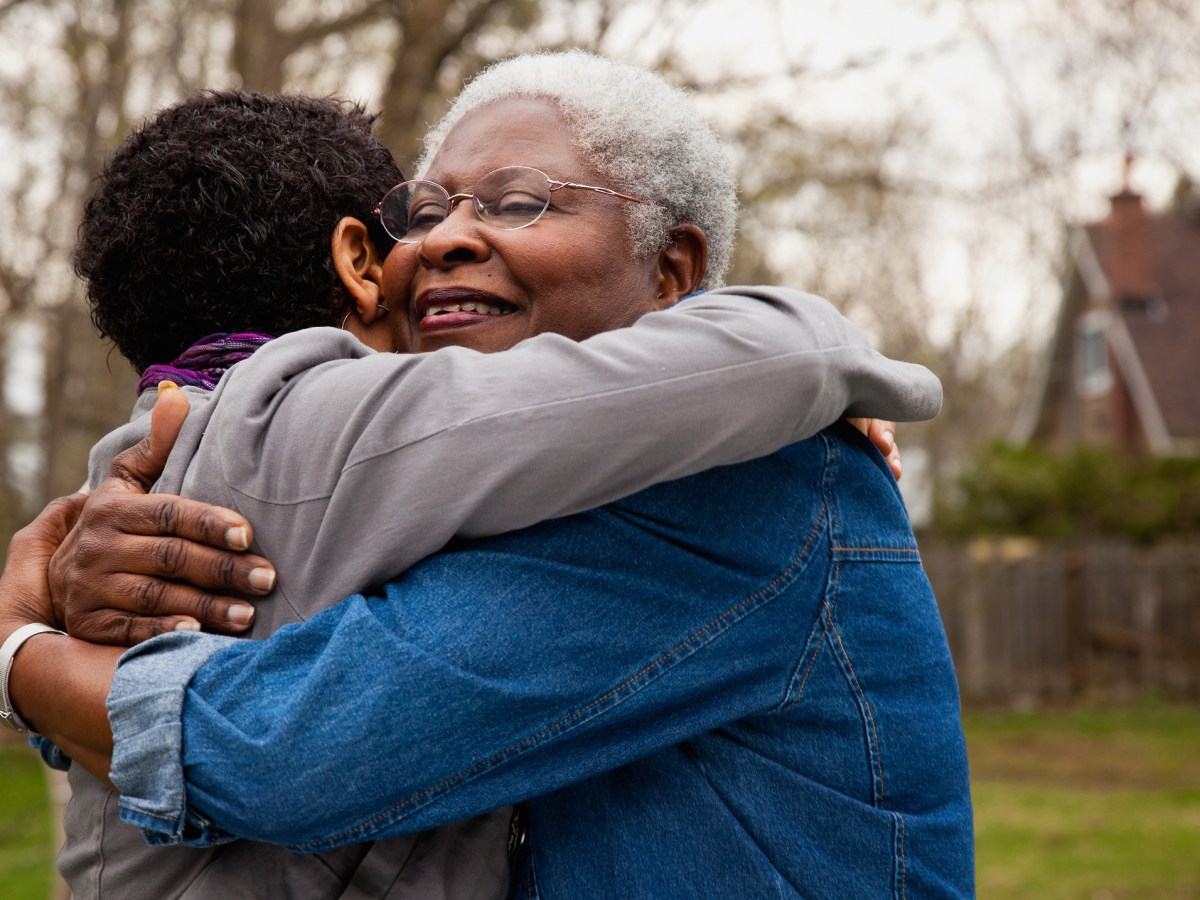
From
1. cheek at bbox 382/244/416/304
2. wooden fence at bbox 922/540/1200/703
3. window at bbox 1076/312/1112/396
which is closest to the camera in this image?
cheek at bbox 382/244/416/304

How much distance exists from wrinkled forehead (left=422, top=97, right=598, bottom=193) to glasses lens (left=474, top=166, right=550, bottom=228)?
27mm

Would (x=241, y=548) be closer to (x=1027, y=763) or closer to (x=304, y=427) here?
(x=304, y=427)

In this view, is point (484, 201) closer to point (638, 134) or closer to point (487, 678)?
point (638, 134)

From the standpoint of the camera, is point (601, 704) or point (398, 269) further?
point (398, 269)

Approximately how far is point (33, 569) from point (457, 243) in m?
0.91

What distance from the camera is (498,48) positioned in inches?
299

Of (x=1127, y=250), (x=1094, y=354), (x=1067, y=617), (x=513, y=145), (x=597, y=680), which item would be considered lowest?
(x=1067, y=617)

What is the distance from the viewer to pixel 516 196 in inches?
96.7

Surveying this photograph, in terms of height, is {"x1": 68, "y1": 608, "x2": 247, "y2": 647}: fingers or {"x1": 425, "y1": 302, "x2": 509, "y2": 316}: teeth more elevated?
{"x1": 425, "y1": 302, "x2": 509, "y2": 316}: teeth

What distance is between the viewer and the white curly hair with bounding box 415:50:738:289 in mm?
2508

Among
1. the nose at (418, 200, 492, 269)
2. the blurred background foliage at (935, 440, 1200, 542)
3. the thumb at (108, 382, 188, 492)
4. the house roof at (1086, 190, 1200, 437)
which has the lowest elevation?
the blurred background foliage at (935, 440, 1200, 542)

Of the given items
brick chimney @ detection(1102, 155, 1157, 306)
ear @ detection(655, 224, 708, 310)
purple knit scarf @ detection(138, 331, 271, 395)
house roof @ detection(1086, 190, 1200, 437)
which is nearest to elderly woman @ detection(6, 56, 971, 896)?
ear @ detection(655, 224, 708, 310)

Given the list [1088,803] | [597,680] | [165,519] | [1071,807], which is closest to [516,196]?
[165,519]

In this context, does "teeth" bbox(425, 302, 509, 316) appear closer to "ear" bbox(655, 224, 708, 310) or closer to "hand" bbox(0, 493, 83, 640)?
"ear" bbox(655, 224, 708, 310)
